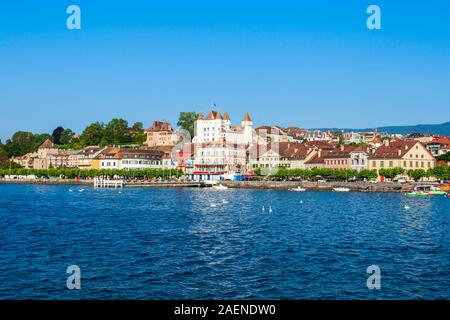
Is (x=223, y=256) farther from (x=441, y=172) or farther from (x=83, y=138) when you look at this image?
(x=83, y=138)

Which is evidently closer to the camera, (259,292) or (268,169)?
(259,292)

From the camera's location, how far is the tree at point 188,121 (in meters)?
147

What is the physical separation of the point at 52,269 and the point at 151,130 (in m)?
140

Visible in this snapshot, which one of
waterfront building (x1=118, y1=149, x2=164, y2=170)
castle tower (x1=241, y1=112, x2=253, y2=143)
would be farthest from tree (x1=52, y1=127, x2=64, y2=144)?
castle tower (x1=241, y1=112, x2=253, y2=143)

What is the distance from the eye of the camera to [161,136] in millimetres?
155500

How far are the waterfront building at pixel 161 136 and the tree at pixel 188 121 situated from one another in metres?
4.65

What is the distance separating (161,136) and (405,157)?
254 feet

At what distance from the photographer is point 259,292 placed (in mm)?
16859

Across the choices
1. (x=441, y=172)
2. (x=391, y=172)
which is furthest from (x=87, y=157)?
(x=441, y=172)

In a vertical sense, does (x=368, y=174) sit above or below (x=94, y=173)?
below

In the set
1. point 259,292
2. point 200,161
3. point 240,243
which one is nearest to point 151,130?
point 200,161

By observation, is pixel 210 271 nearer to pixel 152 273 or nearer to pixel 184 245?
pixel 152 273

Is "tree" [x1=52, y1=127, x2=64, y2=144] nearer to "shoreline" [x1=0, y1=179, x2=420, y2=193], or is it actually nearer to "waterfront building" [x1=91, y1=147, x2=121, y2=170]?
"waterfront building" [x1=91, y1=147, x2=121, y2=170]

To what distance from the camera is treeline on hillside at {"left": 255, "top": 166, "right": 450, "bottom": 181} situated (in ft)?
289
